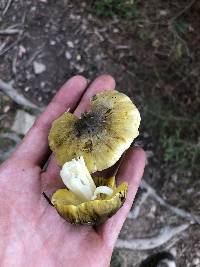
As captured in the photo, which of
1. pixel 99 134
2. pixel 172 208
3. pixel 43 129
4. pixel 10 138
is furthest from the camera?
pixel 10 138

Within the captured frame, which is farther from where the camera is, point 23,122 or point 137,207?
point 23,122

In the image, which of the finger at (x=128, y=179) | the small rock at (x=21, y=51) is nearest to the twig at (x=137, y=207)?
the finger at (x=128, y=179)

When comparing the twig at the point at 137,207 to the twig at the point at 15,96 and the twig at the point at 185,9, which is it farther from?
the twig at the point at 185,9

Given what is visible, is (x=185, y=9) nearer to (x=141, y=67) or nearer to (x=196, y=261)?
(x=141, y=67)

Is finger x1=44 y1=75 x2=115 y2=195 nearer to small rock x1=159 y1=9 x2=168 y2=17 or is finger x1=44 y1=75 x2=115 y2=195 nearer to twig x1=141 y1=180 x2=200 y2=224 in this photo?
twig x1=141 y1=180 x2=200 y2=224

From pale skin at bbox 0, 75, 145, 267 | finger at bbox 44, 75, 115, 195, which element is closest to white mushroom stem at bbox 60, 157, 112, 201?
pale skin at bbox 0, 75, 145, 267

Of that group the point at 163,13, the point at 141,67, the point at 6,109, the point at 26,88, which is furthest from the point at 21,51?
the point at 163,13
